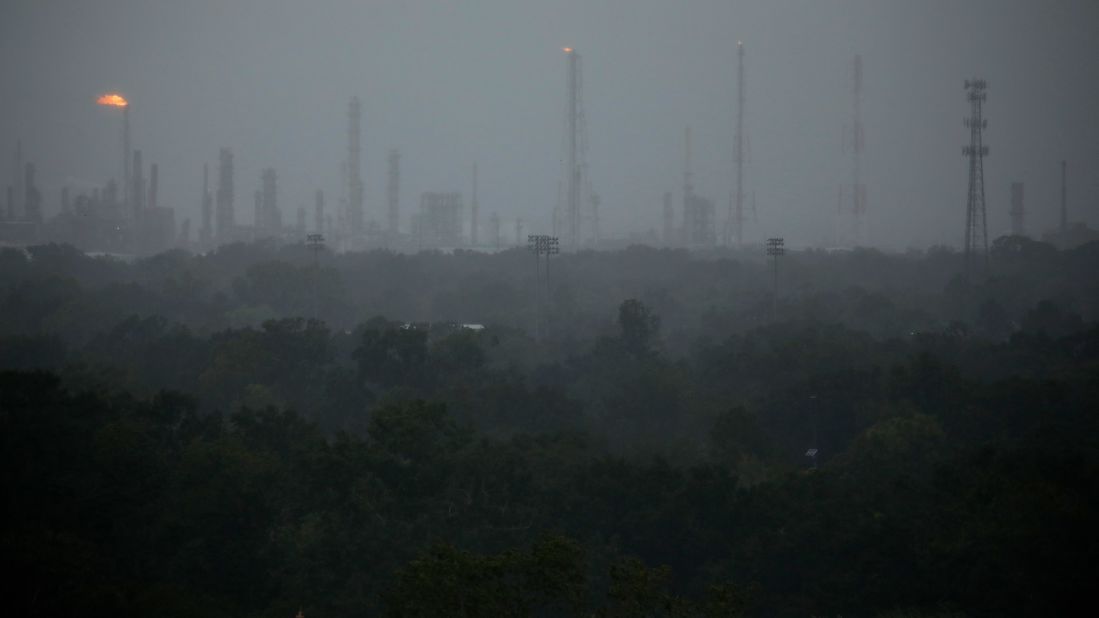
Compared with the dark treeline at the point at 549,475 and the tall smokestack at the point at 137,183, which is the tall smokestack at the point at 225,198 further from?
the dark treeline at the point at 549,475

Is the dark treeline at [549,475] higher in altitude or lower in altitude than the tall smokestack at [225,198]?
lower

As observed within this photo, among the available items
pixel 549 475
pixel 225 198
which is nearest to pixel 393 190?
pixel 225 198

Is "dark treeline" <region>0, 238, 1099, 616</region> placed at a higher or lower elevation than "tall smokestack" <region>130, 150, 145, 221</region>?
lower

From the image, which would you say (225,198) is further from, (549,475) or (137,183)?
(549,475)

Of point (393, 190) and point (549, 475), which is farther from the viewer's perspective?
point (393, 190)

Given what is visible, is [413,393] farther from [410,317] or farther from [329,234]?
[329,234]

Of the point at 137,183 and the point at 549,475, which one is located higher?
the point at 137,183

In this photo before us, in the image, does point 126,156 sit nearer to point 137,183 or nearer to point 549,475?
point 137,183

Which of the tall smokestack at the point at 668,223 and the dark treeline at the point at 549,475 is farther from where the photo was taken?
the tall smokestack at the point at 668,223

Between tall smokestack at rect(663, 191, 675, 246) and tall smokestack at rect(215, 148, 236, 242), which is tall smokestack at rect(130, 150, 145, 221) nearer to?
tall smokestack at rect(215, 148, 236, 242)
